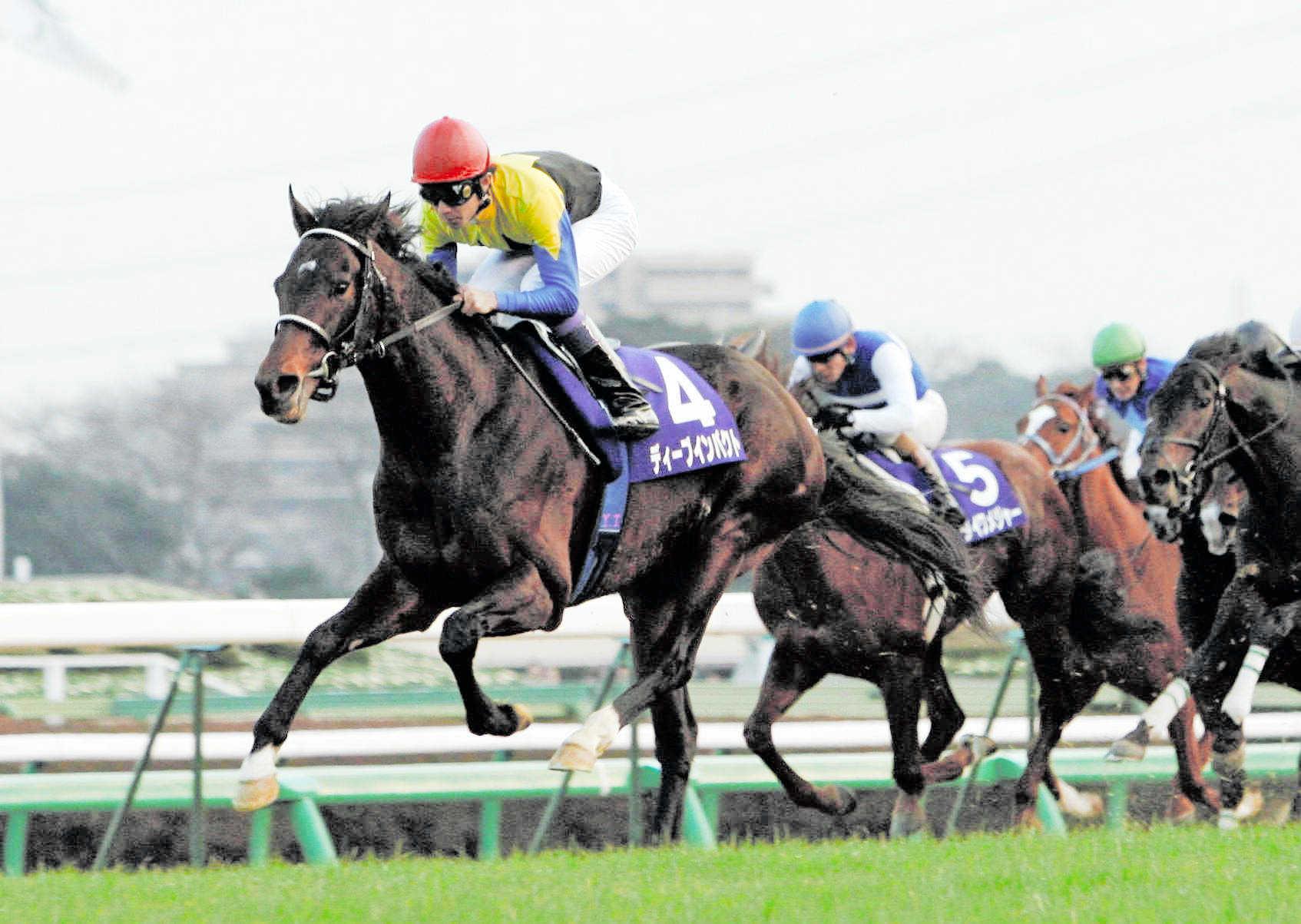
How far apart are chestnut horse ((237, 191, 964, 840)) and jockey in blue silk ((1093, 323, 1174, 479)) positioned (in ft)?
9.06

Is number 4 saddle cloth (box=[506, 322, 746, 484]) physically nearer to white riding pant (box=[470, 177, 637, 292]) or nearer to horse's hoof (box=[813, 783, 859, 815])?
white riding pant (box=[470, 177, 637, 292])

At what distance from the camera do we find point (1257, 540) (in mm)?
6078

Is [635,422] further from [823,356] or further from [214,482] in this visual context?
[214,482]

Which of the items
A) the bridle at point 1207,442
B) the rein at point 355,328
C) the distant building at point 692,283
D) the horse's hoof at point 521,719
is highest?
the rein at point 355,328

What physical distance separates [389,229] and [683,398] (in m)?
1.08

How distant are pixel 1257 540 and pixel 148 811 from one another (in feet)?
10.9

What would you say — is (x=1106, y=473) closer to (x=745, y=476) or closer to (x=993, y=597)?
(x=993, y=597)

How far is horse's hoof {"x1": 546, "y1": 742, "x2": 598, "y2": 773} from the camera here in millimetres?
5031

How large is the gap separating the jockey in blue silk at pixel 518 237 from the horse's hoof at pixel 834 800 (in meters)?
1.70

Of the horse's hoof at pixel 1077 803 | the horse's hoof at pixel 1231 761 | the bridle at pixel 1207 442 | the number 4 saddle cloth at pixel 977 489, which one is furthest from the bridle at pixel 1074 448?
the horse's hoof at pixel 1231 761

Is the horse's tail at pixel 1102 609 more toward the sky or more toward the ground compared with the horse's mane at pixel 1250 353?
more toward the ground

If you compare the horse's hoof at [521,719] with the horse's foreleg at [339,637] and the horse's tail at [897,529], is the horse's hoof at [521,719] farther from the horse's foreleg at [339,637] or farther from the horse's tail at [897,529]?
the horse's tail at [897,529]

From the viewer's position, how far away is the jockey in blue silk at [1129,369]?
769cm

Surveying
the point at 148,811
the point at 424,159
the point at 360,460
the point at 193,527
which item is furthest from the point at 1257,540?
the point at 360,460
